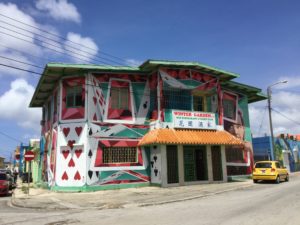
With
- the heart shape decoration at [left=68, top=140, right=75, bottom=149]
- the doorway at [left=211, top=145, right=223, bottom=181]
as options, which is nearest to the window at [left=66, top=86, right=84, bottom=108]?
the heart shape decoration at [left=68, top=140, right=75, bottom=149]

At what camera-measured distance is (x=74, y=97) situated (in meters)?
20.5

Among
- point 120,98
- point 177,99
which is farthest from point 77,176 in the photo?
point 177,99

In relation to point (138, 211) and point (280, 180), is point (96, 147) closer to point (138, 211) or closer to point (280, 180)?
point (138, 211)

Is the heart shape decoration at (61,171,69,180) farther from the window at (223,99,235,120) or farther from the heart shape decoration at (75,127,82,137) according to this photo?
the window at (223,99,235,120)

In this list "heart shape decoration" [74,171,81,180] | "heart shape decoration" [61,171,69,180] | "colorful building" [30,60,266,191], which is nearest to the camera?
"heart shape decoration" [74,171,81,180]

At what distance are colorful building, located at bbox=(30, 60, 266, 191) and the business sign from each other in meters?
0.07

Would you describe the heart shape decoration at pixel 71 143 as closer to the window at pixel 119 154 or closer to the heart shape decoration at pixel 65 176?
the heart shape decoration at pixel 65 176

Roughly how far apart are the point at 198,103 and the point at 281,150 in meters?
18.3

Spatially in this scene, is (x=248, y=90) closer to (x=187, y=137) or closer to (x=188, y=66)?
(x=188, y=66)

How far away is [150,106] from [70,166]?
6.71 meters

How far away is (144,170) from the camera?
2091 centimetres

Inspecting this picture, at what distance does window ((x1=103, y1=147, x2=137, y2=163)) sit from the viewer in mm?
19969

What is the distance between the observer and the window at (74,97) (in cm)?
2030

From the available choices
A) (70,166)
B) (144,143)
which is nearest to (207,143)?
(144,143)
